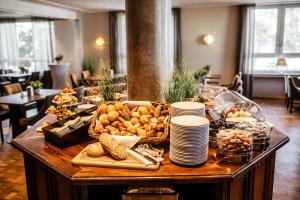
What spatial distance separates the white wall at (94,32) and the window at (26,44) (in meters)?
1.74

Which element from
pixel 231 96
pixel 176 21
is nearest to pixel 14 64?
pixel 176 21

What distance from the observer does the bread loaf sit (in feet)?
5.34

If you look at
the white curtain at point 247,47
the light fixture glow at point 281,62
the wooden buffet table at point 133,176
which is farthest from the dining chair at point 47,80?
the wooden buffet table at point 133,176

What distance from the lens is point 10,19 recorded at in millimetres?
10836

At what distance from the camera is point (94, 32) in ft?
30.6

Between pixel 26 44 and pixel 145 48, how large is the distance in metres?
10.0

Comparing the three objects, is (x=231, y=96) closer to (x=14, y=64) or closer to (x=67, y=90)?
(x=67, y=90)

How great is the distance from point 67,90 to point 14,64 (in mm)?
9877

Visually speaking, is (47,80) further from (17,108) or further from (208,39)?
(208,39)

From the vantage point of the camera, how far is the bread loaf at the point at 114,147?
5.34 ft

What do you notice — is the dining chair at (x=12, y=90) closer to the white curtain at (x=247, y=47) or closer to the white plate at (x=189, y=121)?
the white plate at (x=189, y=121)

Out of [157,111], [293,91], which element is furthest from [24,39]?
[157,111]

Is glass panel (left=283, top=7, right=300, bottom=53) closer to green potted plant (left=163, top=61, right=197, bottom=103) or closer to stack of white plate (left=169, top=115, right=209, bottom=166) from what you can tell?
green potted plant (left=163, top=61, right=197, bottom=103)

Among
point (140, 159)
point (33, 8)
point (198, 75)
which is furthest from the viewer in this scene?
point (33, 8)
